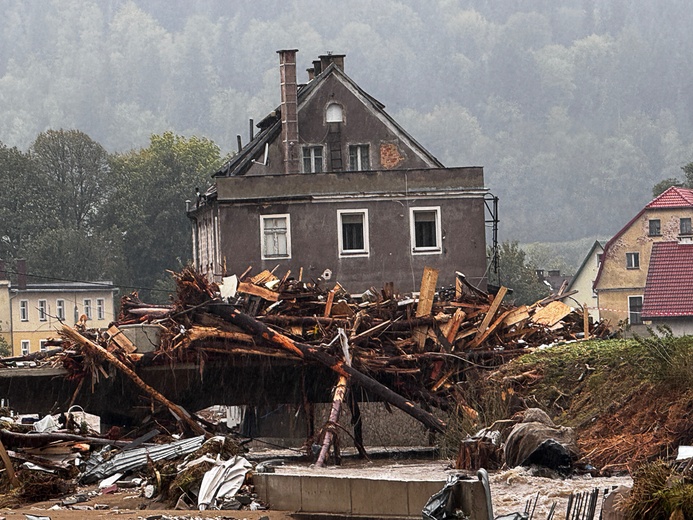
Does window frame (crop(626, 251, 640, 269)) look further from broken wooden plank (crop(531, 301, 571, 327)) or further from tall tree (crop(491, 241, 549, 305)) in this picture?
broken wooden plank (crop(531, 301, 571, 327))

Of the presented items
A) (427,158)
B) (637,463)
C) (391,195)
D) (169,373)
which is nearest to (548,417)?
(637,463)

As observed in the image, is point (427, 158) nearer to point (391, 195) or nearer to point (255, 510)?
point (391, 195)

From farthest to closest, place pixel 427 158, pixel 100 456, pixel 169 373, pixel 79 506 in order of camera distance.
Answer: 1. pixel 427 158
2. pixel 169 373
3. pixel 100 456
4. pixel 79 506

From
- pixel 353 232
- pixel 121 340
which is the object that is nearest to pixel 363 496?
pixel 121 340

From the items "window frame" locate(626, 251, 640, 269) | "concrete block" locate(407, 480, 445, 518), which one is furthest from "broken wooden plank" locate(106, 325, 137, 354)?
"window frame" locate(626, 251, 640, 269)

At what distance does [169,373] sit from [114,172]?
339ft

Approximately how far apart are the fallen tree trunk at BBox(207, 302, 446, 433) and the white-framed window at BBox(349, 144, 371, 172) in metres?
26.1

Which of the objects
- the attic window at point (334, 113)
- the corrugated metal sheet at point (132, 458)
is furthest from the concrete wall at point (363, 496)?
the attic window at point (334, 113)

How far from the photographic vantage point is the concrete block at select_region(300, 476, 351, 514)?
14.9 metres

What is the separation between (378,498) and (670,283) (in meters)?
44.9

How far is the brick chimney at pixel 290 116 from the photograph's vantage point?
4850 centimetres

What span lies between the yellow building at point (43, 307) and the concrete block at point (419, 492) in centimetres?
8264

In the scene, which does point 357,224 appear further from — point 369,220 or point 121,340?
point 121,340

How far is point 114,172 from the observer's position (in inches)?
4966
